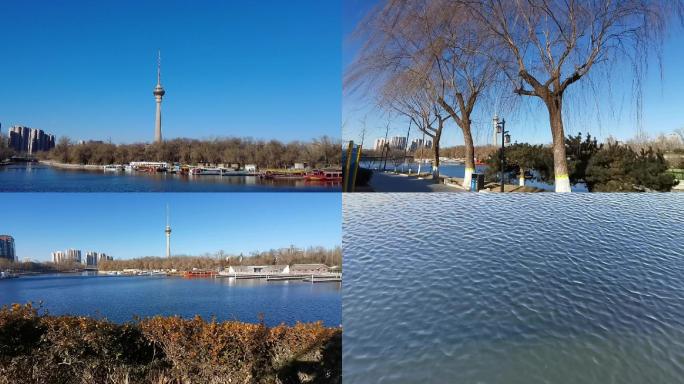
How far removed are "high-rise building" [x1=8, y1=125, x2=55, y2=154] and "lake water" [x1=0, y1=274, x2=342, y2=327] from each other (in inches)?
61.7

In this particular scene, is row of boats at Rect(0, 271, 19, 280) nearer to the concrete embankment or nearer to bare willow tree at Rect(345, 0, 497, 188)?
the concrete embankment

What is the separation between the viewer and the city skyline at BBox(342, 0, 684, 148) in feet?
11.6

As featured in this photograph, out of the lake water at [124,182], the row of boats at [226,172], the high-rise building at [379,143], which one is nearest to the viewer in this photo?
the lake water at [124,182]

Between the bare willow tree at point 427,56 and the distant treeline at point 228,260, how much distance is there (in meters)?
1.56

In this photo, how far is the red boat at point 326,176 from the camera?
332cm

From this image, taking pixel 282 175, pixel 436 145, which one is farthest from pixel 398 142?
pixel 282 175

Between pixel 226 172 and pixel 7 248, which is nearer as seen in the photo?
pixel 226 172

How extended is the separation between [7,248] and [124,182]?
216cm

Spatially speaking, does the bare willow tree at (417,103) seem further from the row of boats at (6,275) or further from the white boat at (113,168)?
the row of boats at (6,275)

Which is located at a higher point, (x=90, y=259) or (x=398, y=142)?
(x=398, y=142)

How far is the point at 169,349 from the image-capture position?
3738 millimetres

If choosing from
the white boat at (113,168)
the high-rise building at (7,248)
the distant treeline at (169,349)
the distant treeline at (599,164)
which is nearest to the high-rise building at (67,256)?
the high-rise building at (7,248)

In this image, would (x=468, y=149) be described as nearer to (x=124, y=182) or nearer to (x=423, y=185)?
(x=423, y=185)

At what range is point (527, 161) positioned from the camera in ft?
12.2
